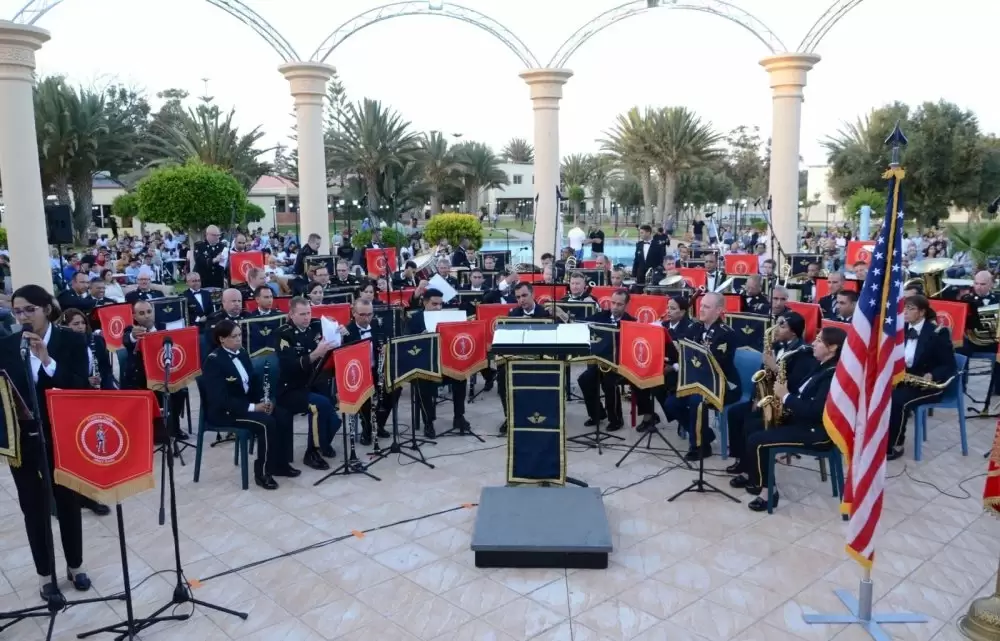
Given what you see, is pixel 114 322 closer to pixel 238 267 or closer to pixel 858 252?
pixel 238 267

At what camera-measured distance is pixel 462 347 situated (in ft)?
28.7

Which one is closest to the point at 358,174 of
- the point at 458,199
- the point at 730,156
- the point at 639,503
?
the point at 458,199

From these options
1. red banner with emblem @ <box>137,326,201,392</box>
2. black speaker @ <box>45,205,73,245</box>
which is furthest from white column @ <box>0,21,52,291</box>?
red banner with emblem @ <box>137,326,201,392</box>

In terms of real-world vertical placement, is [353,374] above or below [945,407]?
above

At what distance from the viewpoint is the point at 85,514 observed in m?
6.91

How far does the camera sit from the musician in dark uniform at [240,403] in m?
7.29

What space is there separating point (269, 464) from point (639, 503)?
357cm

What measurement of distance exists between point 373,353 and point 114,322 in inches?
141

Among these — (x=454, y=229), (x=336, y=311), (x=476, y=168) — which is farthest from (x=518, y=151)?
(x=336, y=311)

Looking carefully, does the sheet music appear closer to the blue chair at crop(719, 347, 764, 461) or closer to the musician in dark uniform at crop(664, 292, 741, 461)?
the musician in dark uniform at crop(664, 292, 741, 461)

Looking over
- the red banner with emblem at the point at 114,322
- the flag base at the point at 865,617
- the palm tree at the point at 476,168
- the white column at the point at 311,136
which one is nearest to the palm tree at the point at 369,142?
the palm tree at the point at 476,168

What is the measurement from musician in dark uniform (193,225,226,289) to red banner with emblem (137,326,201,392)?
594cm

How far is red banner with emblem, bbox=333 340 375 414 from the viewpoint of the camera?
7.23 m

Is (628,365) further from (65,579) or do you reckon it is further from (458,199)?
(458,199)
